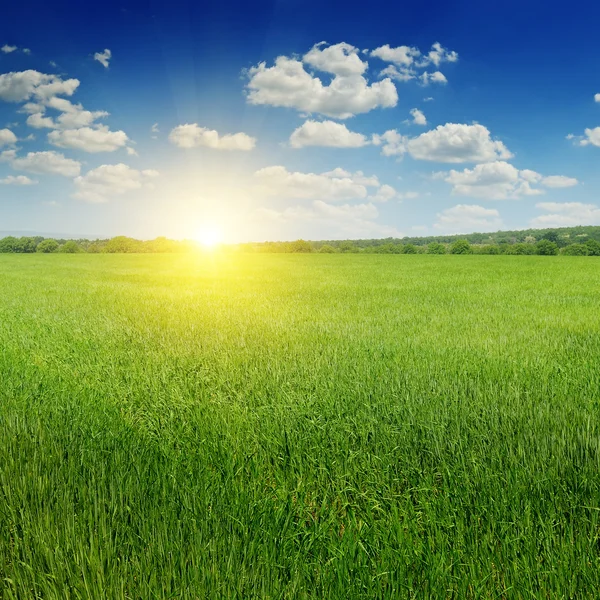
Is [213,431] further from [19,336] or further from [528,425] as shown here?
[19,336]

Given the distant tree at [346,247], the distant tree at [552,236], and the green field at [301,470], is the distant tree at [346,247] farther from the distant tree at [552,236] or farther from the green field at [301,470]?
the green field at [301,470]

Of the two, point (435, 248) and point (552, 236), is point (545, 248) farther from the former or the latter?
point (435, 248)

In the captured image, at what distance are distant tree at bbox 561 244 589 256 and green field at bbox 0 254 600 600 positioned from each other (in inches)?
3271

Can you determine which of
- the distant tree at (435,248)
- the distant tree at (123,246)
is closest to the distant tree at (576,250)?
the distant tree at (435,248)

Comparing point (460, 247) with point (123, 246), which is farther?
point (460, 247)

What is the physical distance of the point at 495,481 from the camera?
122 inches

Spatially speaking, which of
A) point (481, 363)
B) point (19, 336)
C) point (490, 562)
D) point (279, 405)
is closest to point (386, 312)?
point (481, 363)

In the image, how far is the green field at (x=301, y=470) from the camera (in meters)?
2.29

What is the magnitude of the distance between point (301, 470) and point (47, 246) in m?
98.3

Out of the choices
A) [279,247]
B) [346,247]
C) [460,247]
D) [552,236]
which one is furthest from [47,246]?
[552,236]

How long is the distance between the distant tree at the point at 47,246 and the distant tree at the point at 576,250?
94.9m

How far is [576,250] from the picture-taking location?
81.2 metres

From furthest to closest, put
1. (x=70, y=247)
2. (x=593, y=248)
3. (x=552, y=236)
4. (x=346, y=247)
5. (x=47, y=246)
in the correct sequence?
(x=552, y=236) → (x=346, y=247) → (x=47, y=246) → (x=70, y=247) → (x=593, y=248)

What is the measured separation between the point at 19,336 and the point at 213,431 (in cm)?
673
